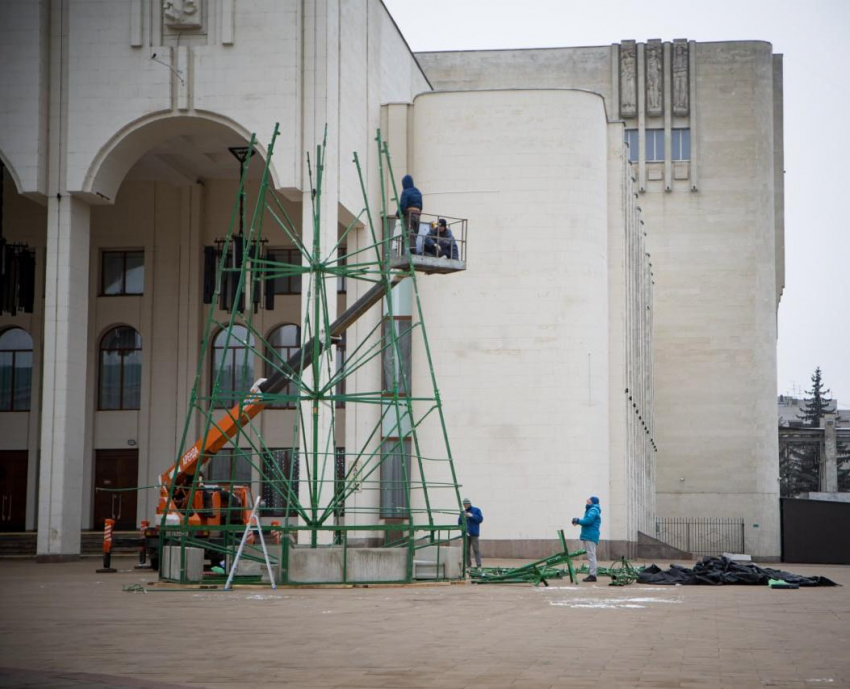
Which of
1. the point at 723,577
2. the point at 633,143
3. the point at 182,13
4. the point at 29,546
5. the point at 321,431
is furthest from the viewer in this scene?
the point at 633,143

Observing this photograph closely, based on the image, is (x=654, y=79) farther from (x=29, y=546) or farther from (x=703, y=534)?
(x=29, y=546)

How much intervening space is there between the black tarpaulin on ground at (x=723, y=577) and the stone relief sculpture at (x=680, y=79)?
138ft

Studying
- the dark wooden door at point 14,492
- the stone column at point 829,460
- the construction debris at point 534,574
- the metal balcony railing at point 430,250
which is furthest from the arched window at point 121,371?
the stone column at point 829,460

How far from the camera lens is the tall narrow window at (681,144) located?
63.3 m

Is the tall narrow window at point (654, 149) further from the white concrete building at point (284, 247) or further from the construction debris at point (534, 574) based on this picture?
the construction debris at point (534, 574)

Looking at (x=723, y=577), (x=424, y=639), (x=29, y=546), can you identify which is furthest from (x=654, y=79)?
(x=424, y=639)

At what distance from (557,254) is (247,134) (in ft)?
34.5

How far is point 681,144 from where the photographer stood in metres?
63.5

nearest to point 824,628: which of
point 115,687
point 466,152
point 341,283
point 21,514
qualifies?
point 115,687

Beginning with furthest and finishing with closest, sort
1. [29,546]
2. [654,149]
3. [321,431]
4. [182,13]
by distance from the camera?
[654,149], [29,546], [182,13], [321,431]

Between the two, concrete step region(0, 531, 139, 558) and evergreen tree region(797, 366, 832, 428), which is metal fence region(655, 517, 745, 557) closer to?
concrete step region(0, 531, 139, 558)

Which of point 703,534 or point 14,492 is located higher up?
point 14,492

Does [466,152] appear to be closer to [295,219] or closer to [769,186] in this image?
[295,219]

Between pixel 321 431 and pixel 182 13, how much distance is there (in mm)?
12920
